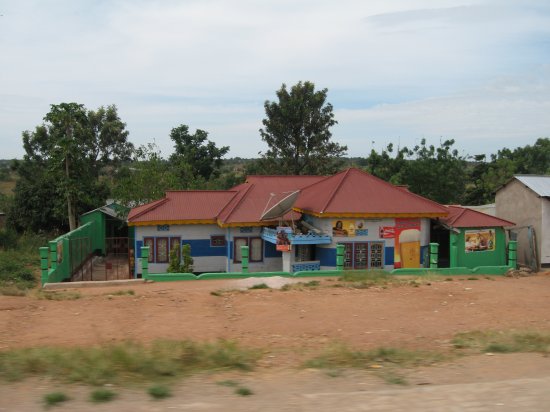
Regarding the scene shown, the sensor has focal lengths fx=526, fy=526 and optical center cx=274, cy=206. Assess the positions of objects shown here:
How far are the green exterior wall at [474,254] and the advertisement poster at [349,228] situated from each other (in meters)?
3.86

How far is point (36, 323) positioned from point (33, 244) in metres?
21.1

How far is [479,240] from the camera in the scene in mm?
22719

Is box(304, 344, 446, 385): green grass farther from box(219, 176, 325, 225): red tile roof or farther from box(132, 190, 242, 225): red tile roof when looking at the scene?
box(132, 190, 242, 225): red tile roof

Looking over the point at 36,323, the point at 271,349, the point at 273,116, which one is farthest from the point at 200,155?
the point at 271,349

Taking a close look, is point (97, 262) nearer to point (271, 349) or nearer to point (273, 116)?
point (273, 116)

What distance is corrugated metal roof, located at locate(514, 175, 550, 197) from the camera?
2255 centimetres

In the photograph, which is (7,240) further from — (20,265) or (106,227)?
(20,265)

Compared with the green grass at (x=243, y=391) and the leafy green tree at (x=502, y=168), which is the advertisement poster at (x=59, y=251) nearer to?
the green grass at (x=243, y=391)

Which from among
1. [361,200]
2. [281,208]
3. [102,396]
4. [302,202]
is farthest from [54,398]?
[302,202]

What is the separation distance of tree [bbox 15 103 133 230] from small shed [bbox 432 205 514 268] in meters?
18.9

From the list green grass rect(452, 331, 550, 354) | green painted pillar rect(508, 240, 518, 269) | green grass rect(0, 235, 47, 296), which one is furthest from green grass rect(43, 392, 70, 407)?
green painted pillar rect(508, 240, 518, 269)

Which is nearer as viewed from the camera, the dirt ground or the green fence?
the dirt ground

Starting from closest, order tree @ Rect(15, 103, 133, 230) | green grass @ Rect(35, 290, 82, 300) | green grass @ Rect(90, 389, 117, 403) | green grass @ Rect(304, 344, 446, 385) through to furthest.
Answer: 1. green grass @ Rect(90, 389, 117, 403)
2. green grass @ Rect(304, 344, 446, 385)
3. green grass @ Rect(35, 290, 82, 300)
4. tree @ Rect(15, 103, 133, 230)

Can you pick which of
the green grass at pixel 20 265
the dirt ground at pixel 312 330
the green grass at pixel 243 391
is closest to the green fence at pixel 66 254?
the green grass at pixel 20 265
